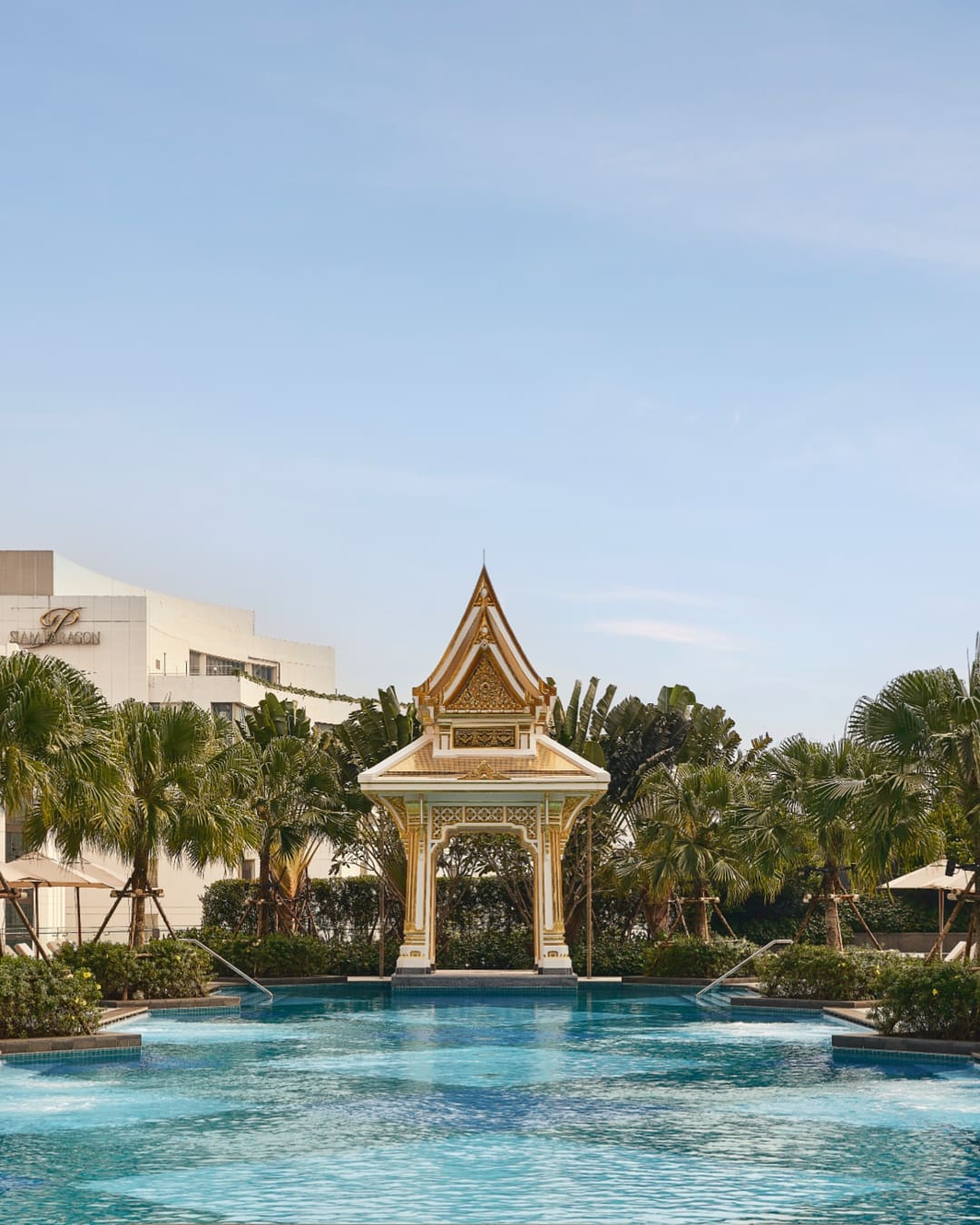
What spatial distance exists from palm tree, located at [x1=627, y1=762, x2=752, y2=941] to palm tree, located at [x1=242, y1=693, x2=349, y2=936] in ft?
21.4

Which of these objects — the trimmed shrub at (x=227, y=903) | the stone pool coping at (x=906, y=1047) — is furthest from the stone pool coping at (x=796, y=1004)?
the trimmed shrub at (x=227, y=903)

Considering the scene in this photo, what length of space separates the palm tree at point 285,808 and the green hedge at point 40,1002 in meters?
10.6

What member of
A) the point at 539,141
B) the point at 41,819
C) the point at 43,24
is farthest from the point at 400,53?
the point at 41,819

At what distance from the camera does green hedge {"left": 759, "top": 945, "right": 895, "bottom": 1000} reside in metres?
23.0

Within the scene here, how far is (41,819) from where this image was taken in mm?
19641

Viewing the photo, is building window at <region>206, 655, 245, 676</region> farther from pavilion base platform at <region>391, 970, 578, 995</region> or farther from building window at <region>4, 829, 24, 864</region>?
pavilion base platform at <region>391, 970, 578, 995</region>

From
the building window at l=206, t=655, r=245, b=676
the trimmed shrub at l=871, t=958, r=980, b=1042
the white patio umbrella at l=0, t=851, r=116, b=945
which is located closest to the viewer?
the trimmed shrub at l=871, t=958, r=980, b=1042

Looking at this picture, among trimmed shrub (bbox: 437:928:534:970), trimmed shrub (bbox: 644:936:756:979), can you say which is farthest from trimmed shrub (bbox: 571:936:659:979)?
trimmed shrub (bbox: 644:936:756:979)

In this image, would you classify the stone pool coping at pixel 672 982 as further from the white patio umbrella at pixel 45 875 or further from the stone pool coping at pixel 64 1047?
the stone pool coping at pixel 64 1047

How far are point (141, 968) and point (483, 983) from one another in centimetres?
734

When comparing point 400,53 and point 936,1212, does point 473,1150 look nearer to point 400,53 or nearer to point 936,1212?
point 936,1212

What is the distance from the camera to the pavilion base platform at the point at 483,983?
28578mm

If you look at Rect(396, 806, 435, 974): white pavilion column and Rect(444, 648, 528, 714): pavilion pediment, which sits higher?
Rect(444, 648, 528, 714): pavilion pediment

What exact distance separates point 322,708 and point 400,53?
43502mm
